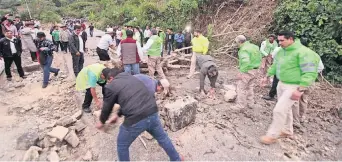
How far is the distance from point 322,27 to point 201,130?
21.1 ft

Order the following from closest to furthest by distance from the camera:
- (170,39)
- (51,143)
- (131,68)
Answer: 1. (51,143)
2. (131,68)
3. (170,39)

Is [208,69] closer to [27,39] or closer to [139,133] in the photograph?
[139,133]

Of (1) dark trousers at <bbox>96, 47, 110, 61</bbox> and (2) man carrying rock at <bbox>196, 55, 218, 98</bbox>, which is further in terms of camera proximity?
(1) dark trousers at <bbox>96, 47, 110, 61</bbox>

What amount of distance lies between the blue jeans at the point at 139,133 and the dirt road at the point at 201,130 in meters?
0.61

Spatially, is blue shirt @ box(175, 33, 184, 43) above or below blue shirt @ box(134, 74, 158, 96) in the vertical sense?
above

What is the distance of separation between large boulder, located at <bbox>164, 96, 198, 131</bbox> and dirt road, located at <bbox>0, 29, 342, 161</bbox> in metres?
0.11

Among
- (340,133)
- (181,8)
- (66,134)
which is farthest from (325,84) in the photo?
(181,8)

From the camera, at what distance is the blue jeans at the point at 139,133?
304 cm

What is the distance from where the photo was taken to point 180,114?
4.30 metres

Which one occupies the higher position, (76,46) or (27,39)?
(27,39)

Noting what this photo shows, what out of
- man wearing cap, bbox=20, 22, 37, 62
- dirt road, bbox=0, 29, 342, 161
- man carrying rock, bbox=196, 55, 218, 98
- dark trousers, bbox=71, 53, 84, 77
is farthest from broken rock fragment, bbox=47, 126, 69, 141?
man wearing cap, bbox=20, 22, 37, 62

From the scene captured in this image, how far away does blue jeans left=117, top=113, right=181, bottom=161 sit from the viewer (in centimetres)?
304

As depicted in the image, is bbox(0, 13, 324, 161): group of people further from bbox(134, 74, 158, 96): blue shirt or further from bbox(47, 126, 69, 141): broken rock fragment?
bbox(47, 126, 69, 141): broken rock fragment

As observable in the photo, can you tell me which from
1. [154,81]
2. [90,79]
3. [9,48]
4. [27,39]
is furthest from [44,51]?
[154,81]
